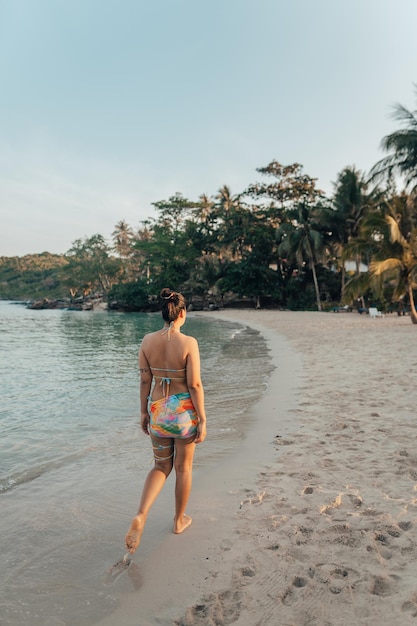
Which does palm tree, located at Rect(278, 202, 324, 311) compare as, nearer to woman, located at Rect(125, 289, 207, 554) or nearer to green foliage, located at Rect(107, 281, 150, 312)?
green foliage, located at Rect(107, 281, 150, 312)

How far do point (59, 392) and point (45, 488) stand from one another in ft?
16.1

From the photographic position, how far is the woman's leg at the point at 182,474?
2855mm

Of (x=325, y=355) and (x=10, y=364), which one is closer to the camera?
(x=325, y=355)

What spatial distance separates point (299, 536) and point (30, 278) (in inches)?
4442

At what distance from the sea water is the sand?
0.33 meters

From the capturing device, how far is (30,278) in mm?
105125

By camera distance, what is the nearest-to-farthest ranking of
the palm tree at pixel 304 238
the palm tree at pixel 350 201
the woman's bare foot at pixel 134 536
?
1. the woman's bare foot at pixel 134 536
2. the palm tree at pixel 350 201
3. the palm tree at pixel 304 238

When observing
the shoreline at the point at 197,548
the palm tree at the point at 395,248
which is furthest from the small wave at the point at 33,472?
the palm tree at the point at 395,248

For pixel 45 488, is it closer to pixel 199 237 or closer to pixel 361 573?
pixel 361 573

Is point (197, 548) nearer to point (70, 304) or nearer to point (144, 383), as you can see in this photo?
point (144, 383)

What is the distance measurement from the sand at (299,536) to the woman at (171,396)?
→ 53 centimetres

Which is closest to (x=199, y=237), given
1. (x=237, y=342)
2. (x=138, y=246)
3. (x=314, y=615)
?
(x=138, y=246)

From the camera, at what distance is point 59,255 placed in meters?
132

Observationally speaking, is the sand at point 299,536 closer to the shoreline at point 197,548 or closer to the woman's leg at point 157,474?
the shoreline at point 197,548
